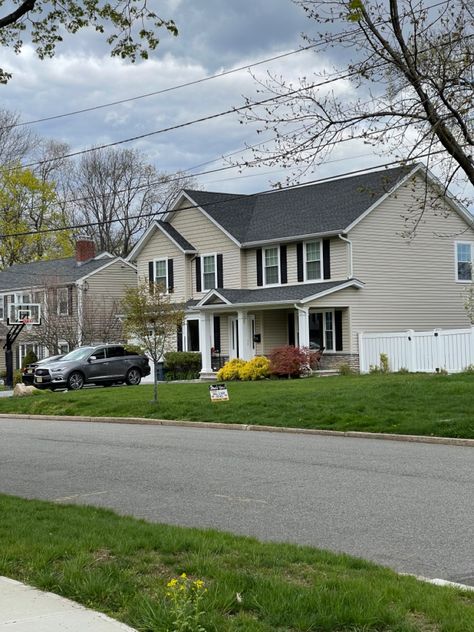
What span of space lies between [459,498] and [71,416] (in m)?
16.2

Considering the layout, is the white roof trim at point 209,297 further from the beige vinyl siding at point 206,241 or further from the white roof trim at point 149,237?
the white roof trim at point 149,237

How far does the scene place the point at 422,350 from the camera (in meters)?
28.7

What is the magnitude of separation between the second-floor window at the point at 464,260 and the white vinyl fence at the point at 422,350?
27.5ft

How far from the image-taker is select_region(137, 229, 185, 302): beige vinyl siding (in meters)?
39.9

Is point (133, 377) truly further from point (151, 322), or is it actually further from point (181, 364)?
point (151, 322)

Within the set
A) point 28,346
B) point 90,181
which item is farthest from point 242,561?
point 90,181

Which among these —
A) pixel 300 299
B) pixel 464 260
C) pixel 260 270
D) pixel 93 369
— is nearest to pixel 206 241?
pixel 260 270

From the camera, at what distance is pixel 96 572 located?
6039mm

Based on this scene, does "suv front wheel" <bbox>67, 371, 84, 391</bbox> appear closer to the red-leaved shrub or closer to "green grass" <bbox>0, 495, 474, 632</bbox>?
the red-leaved shrub

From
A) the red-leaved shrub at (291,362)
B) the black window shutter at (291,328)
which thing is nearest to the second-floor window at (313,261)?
the black window shutter at (291,328)

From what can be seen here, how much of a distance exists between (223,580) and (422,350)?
2387 centimetres

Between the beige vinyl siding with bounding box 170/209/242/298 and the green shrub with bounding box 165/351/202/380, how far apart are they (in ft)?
10.4

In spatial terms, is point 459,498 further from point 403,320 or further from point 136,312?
point 403,320

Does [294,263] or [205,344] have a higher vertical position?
[294,263]
